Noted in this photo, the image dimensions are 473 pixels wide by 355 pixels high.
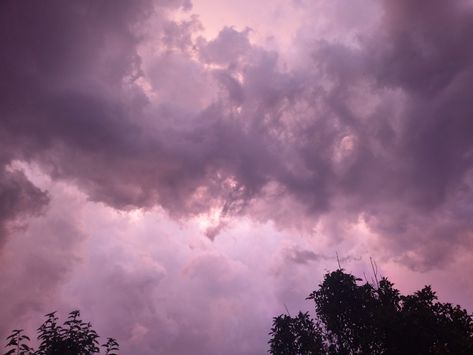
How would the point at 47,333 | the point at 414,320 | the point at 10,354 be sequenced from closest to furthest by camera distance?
the point at 10,354, the point at 47,333, the point at 414,320

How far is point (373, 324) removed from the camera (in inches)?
1594

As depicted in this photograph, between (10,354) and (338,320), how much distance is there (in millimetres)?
45146

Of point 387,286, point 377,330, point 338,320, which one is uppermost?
point 387,286

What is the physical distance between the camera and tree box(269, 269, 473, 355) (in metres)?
37.5

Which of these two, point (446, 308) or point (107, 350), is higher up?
point (446, 308)

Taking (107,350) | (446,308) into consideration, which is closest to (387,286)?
(446,308)

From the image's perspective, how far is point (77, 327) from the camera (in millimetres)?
15328

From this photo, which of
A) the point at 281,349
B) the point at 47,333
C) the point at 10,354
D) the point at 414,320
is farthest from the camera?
the point at 281,349

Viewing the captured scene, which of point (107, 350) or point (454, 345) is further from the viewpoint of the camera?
point (454, 345)

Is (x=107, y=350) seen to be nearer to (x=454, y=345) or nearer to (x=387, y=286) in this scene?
(x=454, y=345)

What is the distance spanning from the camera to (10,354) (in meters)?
9.60

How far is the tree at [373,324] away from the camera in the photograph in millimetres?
37500

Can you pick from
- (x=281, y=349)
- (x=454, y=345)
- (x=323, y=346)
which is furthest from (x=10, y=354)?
(x=281, y=349)

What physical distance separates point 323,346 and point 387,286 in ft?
42.0
